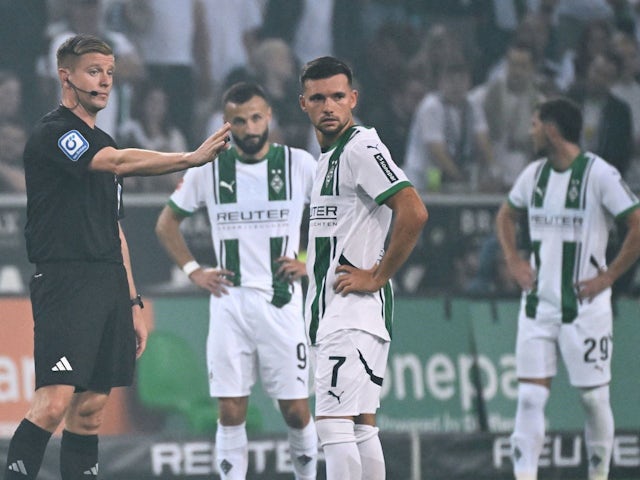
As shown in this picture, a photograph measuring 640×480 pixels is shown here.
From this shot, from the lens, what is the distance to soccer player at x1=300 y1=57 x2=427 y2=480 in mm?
5566

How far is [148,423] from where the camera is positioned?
8.98 m

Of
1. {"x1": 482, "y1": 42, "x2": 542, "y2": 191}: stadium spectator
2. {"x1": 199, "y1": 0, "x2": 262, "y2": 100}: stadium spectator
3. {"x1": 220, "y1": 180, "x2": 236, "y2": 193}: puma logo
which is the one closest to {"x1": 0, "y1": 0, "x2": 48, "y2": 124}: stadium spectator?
{"x1": 199, "y1": 0, "x2": 262, "y2": 100}: stadium spectator

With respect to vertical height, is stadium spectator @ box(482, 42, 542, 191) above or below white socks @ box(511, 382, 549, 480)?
above

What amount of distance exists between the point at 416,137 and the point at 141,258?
9.08 ft

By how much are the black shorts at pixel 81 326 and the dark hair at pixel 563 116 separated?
3.33m

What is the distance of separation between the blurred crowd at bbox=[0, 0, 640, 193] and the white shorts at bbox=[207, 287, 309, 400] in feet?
11.2

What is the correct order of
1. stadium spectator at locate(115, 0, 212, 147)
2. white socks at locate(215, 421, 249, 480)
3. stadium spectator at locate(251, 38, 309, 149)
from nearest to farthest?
white socks at locate(215, 421, 249, 480) < stadium spectator at locate(115, 0, 212, 147) < stadium spectator at locate(251, 38, 309, 149)

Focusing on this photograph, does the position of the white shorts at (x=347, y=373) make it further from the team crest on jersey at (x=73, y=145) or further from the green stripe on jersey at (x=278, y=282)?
the green stripe on jersey at (x=278, y=282)

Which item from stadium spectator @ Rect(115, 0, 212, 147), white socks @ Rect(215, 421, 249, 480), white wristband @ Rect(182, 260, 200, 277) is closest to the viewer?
white socks @ Rect(215, 421, 249, 480)

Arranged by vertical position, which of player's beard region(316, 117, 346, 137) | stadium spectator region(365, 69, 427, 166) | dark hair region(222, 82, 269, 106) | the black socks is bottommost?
the black socks

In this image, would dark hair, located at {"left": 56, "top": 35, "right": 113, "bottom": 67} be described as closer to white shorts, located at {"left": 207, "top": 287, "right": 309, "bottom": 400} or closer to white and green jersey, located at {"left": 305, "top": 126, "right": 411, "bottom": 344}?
white and green jersey, located at {"left": 305, "top": 126, "right": 411, "bottom": 344}

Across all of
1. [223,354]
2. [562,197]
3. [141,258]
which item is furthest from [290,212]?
[141,258]

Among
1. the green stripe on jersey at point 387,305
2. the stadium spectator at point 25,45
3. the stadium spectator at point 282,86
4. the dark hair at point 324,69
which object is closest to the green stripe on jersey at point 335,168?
Result: the dark hair at point 324,69

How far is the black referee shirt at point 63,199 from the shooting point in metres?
5.68
